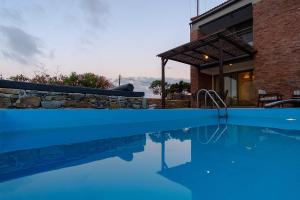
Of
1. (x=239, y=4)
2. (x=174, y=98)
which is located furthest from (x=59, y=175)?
(x=174, y=98)

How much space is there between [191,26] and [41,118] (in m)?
12.4

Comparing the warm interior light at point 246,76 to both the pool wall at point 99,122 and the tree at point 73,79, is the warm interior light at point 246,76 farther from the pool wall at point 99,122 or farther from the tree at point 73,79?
the tree at point 73,79

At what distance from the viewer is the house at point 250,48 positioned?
376 inches

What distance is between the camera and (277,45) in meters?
10.1

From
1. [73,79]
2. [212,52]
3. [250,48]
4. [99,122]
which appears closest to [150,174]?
[99,122]

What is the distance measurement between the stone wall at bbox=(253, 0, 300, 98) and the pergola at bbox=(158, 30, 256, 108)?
2.37ft

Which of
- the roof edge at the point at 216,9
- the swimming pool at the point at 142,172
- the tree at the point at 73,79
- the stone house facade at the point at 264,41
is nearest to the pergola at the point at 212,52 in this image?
the stone house facade at the point at 264,41

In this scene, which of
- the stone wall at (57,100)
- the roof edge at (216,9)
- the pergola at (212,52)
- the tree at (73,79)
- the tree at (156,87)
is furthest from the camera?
the tree at (156,87)

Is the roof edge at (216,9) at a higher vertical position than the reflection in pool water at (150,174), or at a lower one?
higher

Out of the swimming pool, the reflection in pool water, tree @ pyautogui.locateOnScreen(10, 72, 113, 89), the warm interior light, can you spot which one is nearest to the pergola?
the warm interior light

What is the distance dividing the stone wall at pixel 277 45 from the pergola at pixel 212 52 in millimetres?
723

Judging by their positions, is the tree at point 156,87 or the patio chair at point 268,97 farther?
the tree at point 156,87

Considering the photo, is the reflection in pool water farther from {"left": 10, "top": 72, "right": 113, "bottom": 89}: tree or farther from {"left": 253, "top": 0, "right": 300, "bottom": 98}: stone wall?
{"left": 10, "top": 72, "right": 113, "bottom": 89}: tree

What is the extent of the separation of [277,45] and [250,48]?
112 centimetres
